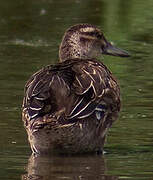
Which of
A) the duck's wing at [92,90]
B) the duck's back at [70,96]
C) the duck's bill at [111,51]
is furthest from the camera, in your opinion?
the duck's bill at [111,51]

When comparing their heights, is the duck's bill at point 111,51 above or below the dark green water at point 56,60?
above

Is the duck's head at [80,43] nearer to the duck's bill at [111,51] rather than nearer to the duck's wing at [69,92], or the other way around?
the duck's bill at [111,51]

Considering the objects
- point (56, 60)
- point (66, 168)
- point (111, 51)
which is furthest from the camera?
point (56, 60)

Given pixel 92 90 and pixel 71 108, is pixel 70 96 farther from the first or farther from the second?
pixel 92 90

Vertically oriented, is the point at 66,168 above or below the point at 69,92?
below

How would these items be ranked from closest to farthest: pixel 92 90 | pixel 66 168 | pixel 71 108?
pixel 66 168 → pixel 71 108 → pixel 92 90

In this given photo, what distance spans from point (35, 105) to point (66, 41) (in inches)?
72.2

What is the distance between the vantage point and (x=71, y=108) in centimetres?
973

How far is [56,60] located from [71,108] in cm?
562

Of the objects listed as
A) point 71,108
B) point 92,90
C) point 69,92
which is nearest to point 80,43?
point 92,90

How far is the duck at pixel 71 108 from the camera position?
970 centimetres

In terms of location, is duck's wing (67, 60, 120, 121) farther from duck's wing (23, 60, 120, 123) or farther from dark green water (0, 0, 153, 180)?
dark green water (0, 0, 153, 180)

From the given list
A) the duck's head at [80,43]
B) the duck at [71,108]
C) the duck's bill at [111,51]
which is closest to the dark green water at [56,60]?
the duck at [71,108]

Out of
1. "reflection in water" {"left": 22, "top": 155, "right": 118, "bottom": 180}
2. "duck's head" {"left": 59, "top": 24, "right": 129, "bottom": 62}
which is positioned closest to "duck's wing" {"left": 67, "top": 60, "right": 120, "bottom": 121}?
"reflection in water" {"left": 22, "top": 155, "right": 118, "bottom": 180}
